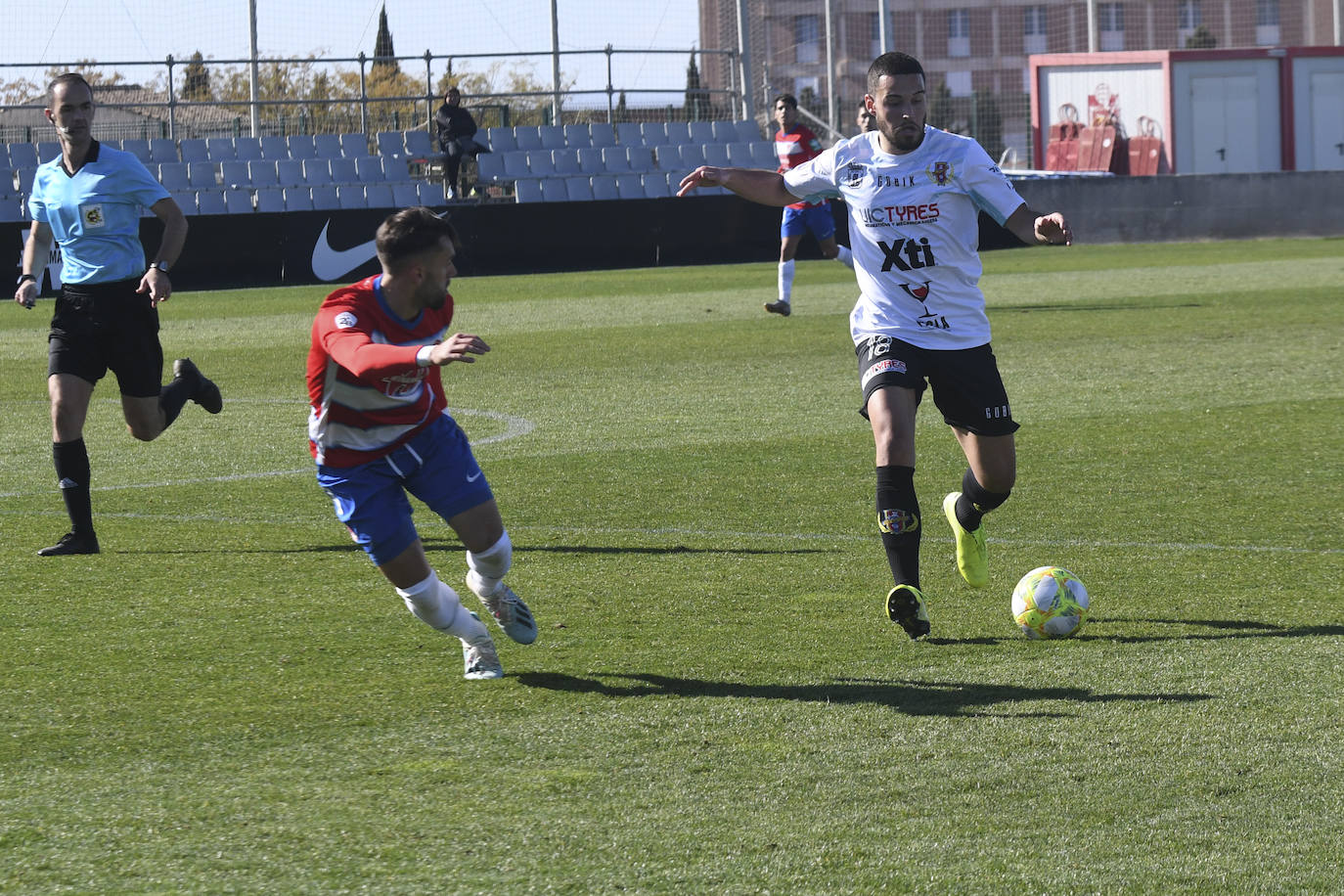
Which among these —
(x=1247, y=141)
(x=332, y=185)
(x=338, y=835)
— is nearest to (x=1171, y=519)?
(x=338, y=835)

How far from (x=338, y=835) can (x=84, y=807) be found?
643 millimetres

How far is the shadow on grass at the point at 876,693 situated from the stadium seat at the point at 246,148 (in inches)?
1089

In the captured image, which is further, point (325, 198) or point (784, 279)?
point (325, 198)

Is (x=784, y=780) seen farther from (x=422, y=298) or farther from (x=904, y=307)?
(x=904, y=307)

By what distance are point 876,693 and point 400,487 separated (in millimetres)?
1504

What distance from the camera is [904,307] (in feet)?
20.8

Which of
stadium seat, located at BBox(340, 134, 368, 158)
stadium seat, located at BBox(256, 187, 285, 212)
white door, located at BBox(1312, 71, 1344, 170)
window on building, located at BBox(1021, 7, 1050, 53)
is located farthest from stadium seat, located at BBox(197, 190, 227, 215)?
window on building, located at BBox(1021, 7, 1050, 53)

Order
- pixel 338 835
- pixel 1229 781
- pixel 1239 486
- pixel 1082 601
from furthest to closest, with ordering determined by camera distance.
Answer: pixel 1239 486 → pixel 1082 601 → pixel 1229 781 → pixel 338 835

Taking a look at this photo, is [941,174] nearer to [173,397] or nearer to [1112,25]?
[173,397]

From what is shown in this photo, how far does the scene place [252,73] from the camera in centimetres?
3341

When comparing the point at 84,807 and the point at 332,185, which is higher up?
the point at 332,185

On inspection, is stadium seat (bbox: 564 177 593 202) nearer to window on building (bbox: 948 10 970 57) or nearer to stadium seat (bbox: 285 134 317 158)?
stadium seat (bbox: 285 134 317 158)

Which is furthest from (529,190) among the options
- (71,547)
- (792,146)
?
(71,547)

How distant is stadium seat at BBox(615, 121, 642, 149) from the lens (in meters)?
34.4
